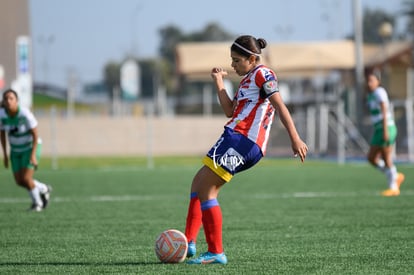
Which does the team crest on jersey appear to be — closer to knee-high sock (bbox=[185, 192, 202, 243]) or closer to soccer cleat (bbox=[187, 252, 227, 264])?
knee-high sock (bbox=[185, 192, 202, 243])

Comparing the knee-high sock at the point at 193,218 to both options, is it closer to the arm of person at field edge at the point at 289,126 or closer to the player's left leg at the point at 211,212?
the player's left leg at the point at 211,212

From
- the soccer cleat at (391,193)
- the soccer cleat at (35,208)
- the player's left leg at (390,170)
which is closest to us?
the soccer cleat at (35,208)

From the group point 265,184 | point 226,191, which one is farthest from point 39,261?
point 265,184

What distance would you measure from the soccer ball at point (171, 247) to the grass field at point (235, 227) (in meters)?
0.15

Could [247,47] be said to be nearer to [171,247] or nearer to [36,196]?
[171,247]

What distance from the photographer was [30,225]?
1248cm

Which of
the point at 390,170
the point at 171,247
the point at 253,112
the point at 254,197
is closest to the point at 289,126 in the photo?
the point at 253,112

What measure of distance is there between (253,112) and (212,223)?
1089mm

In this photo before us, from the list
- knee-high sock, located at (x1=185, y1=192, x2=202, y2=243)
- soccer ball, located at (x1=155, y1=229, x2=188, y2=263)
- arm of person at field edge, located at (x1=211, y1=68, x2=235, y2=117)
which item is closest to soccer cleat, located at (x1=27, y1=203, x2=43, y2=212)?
knee-high sock, located at (x1=185, y1=192, x2=202, y2=243)

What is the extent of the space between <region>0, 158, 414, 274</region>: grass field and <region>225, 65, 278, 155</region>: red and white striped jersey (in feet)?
3.93

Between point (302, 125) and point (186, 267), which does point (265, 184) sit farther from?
point (302, 125)

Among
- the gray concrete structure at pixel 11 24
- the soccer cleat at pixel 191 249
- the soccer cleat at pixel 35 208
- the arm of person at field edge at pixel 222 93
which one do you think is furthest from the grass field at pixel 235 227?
the gray concrete structure at pixel 11 24

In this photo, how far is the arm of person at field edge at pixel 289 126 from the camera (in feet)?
26.4

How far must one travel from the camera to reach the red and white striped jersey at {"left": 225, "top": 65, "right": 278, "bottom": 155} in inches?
335
